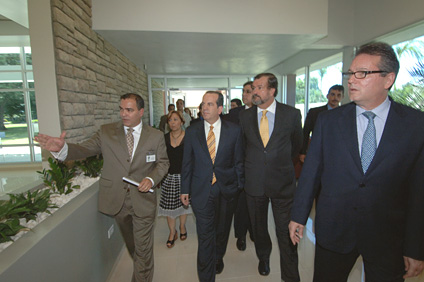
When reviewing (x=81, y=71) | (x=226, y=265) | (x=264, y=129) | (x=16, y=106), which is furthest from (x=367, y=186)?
(x=16, y=106)

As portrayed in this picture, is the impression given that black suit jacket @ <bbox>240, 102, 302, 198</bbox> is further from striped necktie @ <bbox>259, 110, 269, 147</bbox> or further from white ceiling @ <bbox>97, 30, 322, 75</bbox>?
white ceiling @ <bbox>97, 30, 322, 75</bbox>

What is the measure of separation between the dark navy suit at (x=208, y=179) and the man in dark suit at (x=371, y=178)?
91 centimetres

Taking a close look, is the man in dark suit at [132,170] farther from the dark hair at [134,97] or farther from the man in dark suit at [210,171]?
the man in dark suit at [210,171]

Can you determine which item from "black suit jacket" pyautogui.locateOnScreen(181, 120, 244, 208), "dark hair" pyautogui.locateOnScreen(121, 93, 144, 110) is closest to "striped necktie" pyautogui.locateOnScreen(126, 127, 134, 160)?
"dark hair" pyautogui.locateOnScreen(121, 93, 144, 110)

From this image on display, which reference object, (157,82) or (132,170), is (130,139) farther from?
(157,82)

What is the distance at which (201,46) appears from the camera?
5473 mm

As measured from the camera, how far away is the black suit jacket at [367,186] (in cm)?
119

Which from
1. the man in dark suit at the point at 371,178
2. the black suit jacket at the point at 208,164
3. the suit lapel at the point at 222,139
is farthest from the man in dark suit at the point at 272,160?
the man in dark suit at the point at 371,178

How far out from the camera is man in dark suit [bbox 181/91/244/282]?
7.18 feet

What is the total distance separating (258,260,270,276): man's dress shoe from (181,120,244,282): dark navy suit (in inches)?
25.2

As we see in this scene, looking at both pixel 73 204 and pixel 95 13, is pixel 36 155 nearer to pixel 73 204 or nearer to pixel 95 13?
pixel 95 13

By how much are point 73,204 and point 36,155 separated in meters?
8.21

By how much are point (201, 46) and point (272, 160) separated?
421 centimetres

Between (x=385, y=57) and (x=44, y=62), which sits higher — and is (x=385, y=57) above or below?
below
